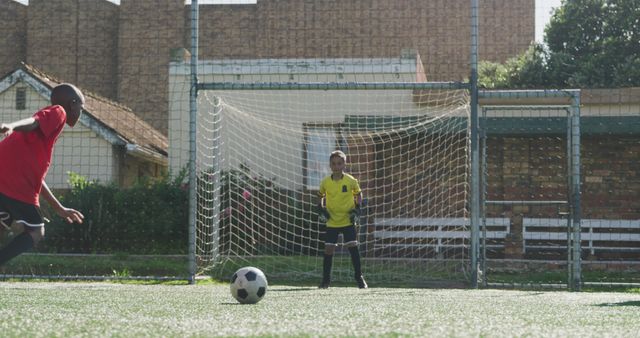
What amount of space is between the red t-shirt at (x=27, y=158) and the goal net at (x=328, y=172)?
19.9 ft

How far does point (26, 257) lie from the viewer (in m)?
12.3

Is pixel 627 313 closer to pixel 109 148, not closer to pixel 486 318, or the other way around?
pixel 486 318

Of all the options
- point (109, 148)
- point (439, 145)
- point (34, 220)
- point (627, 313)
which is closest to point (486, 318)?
point (627, 313)

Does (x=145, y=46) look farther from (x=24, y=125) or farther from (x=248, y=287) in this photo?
(x=24, y=125)

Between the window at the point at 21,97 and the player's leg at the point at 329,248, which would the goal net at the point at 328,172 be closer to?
the player's leg at the point at 329,248

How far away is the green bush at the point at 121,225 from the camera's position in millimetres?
13672

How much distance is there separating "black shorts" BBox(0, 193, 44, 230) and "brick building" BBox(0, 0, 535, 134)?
42.0ft

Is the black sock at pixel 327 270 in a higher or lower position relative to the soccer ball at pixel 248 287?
lower

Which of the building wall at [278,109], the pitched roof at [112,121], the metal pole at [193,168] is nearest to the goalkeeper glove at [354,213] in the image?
the metal pole at [193,168]

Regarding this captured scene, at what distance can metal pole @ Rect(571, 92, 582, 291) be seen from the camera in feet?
31.2

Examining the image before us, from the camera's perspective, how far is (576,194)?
9.59 meters

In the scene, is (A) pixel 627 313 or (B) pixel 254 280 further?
(B) pixel 254 280

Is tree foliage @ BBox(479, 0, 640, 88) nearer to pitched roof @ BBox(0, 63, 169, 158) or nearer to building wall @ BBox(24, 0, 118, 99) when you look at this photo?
pitched roof @ BBox(0, 63, 169, 158)

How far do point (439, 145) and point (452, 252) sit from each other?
1.80 metres
